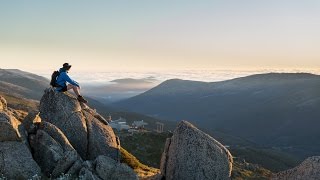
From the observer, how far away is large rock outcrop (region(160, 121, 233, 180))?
35438 mm

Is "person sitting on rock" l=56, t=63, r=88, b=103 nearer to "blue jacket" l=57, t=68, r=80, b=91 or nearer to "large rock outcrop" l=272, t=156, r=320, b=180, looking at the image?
"blue jacket" l=57, t=68, r=80, b=91

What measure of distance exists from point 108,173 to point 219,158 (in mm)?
9937

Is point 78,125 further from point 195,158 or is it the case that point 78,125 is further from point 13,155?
point 195,158

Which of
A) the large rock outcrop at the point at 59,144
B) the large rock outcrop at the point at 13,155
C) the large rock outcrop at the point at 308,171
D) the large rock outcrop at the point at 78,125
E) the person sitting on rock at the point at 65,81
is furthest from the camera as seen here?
the person sitting on rock at the point at 65,81

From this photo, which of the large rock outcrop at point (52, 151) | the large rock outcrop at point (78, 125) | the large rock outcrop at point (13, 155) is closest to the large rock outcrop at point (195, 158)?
the large rock outcrop at point (78, 125)

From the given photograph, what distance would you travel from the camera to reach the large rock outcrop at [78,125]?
1436 inches

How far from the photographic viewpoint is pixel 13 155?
30.0 m

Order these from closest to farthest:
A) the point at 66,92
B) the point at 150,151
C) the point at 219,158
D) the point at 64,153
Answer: the point at 64,153, the point at 219,158, the point at 66,92, the point at 150,151

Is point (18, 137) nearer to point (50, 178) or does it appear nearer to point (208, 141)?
point (50, 178)

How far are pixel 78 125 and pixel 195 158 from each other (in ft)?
35.6

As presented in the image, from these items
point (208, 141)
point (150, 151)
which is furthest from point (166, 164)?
point (150, 151)

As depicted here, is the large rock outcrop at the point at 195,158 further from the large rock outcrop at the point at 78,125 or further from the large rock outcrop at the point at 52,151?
the large rock outcrop at the point at 52,151

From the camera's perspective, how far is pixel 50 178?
29688 millimetres

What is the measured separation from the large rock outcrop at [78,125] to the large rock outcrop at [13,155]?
569 centimetres
